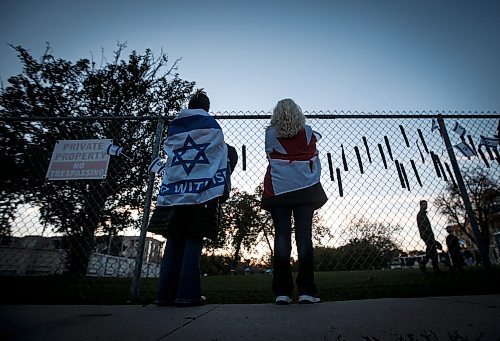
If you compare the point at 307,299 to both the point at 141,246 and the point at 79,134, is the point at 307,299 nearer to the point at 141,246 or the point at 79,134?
the point at 141,246

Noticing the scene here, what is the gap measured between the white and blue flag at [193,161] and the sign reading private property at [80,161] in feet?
3.94

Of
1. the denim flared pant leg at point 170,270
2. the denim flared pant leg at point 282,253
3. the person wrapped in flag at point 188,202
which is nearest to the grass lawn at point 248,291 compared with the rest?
the denim flared pant leg at point 170,270

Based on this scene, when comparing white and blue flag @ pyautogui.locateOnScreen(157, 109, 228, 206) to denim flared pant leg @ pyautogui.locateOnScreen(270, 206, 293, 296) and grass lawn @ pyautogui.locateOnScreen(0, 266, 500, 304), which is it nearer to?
denim flared pant leg @ pyautogui.locateOnScreen(270, 206, 293, 296)

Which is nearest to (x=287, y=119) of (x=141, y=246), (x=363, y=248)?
(x=141, y=246)

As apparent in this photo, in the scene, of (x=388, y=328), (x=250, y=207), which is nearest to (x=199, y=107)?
(x=388, y=328)

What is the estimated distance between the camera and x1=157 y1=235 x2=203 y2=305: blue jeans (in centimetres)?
218

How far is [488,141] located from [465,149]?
483 millimetres

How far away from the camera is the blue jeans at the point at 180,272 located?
2176 millimetres

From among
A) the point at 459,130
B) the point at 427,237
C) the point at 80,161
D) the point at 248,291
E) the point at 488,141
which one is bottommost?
the point at 248,291

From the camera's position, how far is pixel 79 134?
5.59 metres

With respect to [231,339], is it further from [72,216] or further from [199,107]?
[72,216]

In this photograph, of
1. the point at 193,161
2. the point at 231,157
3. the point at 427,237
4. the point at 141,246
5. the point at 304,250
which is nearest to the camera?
the point at 304,250

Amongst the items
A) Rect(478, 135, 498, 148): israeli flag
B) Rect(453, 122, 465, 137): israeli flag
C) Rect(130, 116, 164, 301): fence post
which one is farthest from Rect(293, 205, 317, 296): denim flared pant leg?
Rect(478, 135, 498, 148): israeli flag

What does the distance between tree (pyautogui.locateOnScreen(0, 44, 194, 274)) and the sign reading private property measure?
37cm
